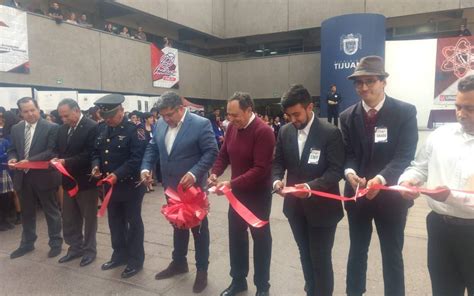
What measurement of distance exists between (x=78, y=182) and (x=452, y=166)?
376 cm

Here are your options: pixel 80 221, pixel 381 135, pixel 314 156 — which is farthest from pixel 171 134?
A: pixel 381 135

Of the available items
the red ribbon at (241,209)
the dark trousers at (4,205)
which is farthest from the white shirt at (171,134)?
the dark trousers at (4,205)

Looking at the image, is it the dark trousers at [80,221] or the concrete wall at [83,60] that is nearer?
the dark trousers at [80,221]

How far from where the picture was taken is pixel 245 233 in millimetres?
3227

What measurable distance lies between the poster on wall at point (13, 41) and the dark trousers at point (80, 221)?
280 inches

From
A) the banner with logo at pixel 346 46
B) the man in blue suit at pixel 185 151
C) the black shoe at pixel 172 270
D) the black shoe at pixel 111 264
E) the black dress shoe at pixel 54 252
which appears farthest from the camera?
the banner with logo at pixel 346 46

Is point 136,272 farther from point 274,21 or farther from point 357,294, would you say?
point 274,21

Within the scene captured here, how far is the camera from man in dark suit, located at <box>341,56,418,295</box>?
2537mm

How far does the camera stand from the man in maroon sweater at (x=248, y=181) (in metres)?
3.00

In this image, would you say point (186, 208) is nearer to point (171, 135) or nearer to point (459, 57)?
point (171, 135)

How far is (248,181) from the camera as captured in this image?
2932 mm

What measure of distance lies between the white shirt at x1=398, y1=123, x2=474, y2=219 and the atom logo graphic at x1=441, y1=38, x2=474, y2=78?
44.0 ft

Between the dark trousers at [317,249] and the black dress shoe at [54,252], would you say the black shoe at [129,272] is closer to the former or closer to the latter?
the black dress shoe at [54,252]

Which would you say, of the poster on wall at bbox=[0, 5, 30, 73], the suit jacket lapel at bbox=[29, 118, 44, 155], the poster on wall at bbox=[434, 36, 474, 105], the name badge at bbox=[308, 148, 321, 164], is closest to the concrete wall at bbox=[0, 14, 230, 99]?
the poster on wall at bbox=[0, 5, 30, 73]
